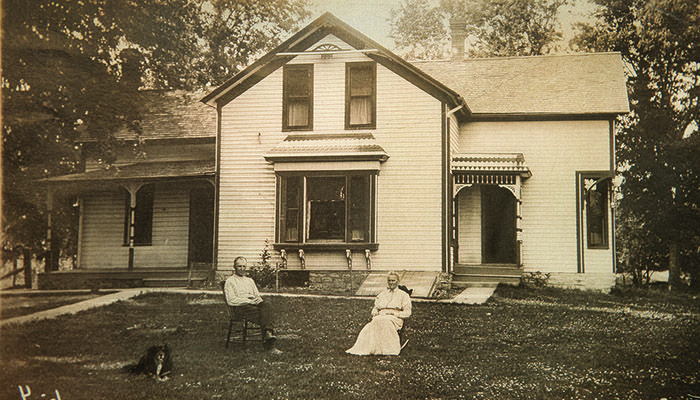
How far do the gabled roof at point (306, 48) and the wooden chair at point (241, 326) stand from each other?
2472 mm

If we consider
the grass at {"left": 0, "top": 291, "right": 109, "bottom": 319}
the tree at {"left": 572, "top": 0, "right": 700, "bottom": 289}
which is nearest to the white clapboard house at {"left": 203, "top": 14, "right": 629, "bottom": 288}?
the tree at {"left": 572, "top": 0, "right": 700, "bottom": 289}

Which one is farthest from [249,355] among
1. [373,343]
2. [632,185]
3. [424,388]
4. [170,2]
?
[632,185]

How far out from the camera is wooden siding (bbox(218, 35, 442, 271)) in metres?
5.83

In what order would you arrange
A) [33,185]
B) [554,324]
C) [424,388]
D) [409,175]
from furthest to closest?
[409,175], [554,324], [33,185], [424,388]

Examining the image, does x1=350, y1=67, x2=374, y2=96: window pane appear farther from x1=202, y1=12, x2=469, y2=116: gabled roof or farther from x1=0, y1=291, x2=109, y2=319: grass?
x1=0, y1=291, x2=109, y2=319: grass

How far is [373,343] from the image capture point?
5086 millimetres

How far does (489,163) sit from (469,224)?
3.29 ft

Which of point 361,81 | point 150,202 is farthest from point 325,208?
point 150,202

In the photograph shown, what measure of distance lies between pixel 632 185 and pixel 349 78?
10.4 ft

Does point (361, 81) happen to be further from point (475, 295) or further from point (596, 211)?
point (596, 211)

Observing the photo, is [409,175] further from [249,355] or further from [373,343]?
[249,355]

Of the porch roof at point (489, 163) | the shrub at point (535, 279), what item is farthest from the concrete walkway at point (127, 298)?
the porch roof at point (489, 163)

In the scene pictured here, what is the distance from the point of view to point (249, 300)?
5285 mm

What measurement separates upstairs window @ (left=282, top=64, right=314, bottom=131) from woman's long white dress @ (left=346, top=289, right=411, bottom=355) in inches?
86.3
